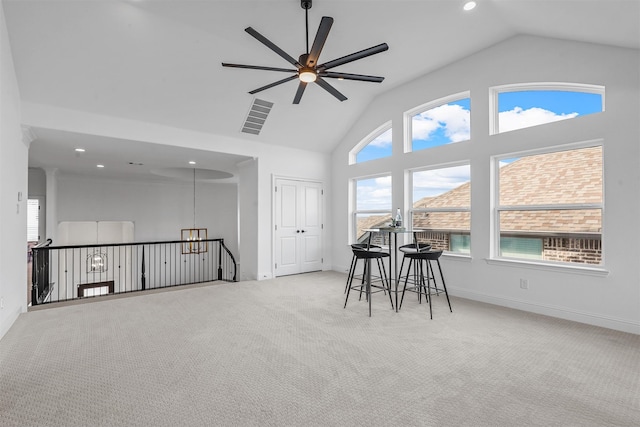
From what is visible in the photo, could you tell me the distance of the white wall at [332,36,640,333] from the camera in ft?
10.4

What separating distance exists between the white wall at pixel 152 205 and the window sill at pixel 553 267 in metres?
8.85

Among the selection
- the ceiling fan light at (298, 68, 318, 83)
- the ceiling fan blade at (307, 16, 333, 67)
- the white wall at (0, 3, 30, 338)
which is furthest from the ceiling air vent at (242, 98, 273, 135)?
the white wall at (0, 3, 30, 338)

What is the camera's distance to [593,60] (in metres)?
3.39

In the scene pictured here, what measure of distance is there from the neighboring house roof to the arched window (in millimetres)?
849

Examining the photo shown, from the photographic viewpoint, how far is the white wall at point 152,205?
8984 millimetres

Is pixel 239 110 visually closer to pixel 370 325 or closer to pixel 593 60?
pixel 370 325

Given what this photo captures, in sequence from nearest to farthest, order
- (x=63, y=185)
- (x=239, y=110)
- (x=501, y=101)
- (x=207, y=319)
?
(x=207, y=319) < (x=501, y=101) < (x=239, y=110) < (x=63, y=185)

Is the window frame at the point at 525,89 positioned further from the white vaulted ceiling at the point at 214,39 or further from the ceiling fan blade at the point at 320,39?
the ceiling fan blade at the point at 320,39

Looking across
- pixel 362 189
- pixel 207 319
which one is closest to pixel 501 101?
pixel 362 189

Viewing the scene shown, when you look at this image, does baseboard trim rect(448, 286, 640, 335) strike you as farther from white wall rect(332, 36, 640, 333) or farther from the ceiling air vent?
the ceiling air vent

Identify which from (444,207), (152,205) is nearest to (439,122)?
(444,207)

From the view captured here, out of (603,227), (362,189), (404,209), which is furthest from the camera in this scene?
(362,189)

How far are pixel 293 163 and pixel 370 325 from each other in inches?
152

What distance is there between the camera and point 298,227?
643 centimetres
